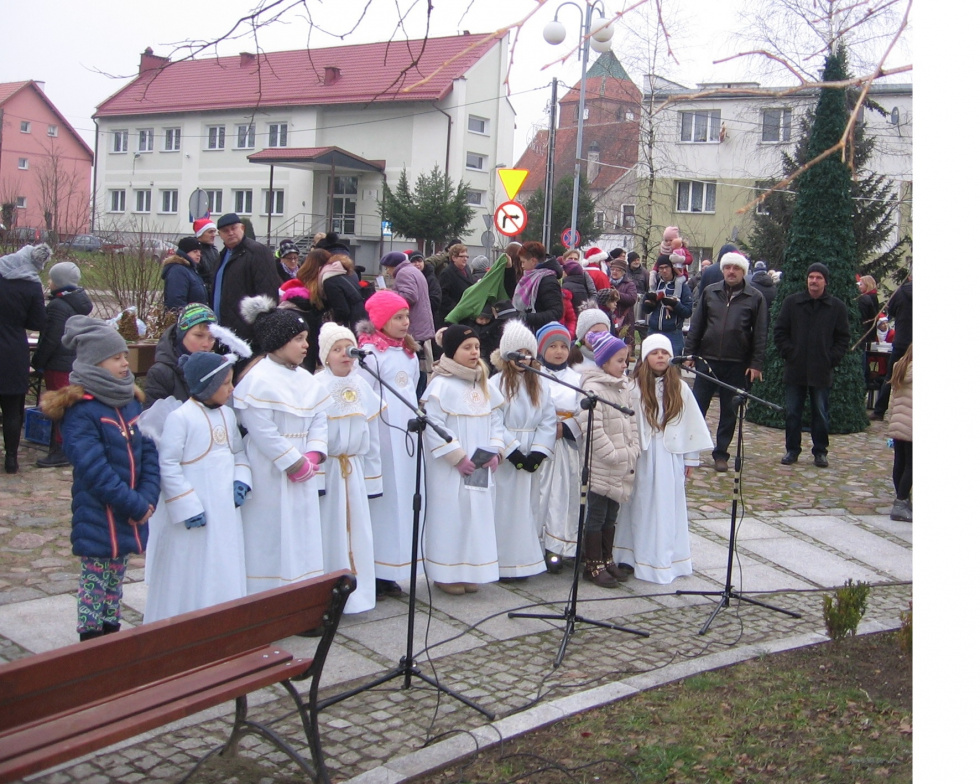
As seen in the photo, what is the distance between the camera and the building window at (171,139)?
49.3 m

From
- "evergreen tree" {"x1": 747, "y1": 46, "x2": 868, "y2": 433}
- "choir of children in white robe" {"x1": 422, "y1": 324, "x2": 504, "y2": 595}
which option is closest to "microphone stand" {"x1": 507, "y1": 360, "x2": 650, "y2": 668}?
"choir of children in white robe" {"x1": 422, "y1": 324, "x2": 504, "y2": 595}

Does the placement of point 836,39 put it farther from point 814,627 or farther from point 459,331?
point 814,627

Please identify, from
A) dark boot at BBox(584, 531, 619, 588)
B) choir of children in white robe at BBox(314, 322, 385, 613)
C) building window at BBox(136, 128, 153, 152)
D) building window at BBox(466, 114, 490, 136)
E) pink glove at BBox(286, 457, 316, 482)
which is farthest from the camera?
building window at BBox(136, 128, 153, 152)

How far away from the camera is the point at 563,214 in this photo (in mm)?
47844

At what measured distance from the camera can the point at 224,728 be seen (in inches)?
→ 176

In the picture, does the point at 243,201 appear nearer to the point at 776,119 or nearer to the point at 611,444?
the point at 611,444

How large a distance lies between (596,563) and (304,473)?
7.53 feet

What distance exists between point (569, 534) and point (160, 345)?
2956 mm

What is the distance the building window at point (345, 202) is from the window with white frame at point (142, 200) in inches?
433

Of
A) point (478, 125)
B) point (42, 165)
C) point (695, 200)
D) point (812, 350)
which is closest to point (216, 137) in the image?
point (478, 125)

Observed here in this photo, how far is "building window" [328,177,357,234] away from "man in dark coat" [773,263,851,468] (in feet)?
138

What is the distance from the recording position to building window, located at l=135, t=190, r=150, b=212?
54844 mm

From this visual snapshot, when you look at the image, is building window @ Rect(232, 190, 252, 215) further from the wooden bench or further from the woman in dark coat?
the wooden bench

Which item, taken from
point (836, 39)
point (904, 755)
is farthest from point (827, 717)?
point (836, 39)
